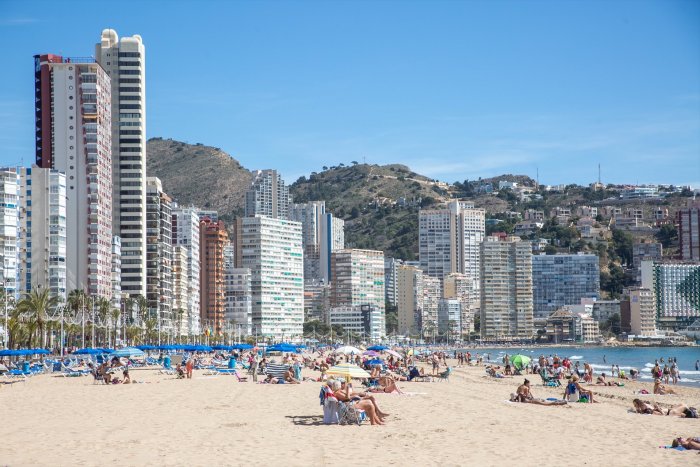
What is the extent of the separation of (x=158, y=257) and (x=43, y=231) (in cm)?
3339

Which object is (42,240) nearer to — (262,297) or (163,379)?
(163,379)

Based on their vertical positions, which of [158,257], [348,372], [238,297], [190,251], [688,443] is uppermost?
[190,251]

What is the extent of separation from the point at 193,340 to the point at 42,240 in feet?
135

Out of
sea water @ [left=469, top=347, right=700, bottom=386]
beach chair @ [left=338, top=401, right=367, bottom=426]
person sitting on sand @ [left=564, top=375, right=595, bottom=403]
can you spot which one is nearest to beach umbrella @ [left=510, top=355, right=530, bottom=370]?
sea water @ [left=469, top=347, right=700, bottom=386]

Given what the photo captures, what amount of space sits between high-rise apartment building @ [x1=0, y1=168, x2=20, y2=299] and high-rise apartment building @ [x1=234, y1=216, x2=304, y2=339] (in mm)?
91766

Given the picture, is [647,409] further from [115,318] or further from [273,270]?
[273,270]

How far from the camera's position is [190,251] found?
527 ft

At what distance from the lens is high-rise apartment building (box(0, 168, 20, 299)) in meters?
89.4

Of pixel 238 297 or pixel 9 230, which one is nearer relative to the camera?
pixel 9 230

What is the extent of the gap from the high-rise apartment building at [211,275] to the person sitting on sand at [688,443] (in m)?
154

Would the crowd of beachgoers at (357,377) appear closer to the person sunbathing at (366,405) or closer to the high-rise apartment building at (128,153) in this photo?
the person sunbathing at (366,405)

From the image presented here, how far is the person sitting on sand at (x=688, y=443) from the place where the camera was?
66.0 ft

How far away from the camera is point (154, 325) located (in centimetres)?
11988

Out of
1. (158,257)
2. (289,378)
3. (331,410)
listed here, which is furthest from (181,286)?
(331,410)
